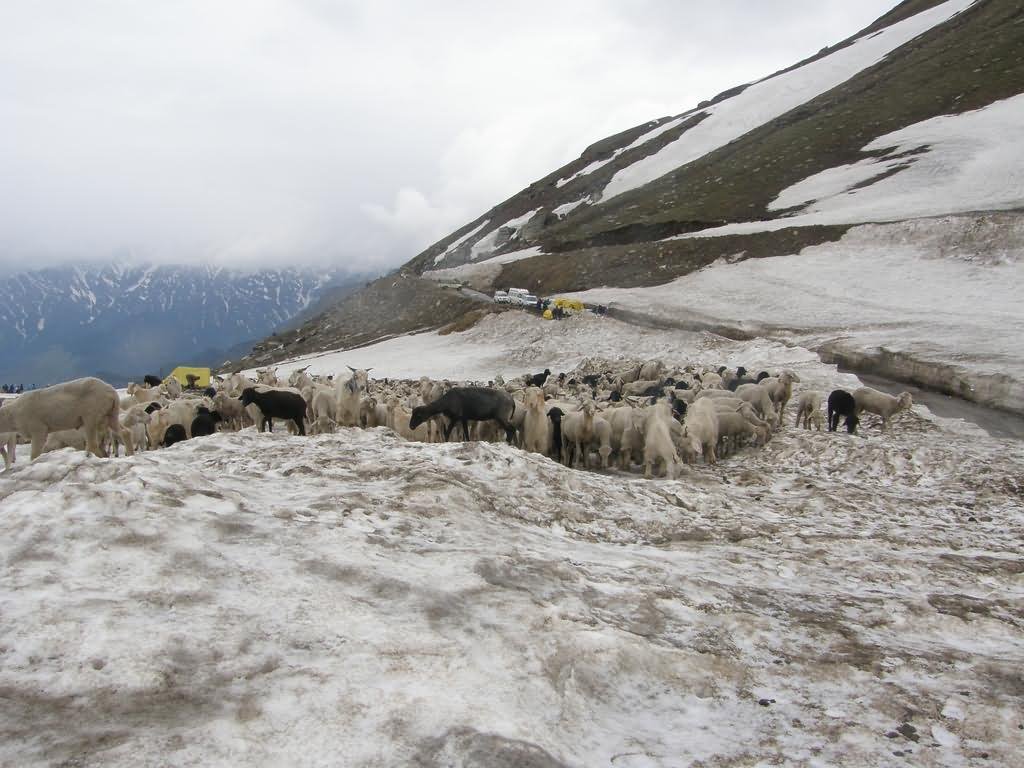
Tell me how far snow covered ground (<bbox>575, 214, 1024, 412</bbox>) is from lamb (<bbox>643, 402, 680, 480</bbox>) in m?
15.4

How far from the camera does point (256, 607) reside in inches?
200

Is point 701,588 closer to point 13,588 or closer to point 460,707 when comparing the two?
point 460,707

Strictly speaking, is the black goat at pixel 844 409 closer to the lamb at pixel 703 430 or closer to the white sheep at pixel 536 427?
the lamb at pixel 703 430

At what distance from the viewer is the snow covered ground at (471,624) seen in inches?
153

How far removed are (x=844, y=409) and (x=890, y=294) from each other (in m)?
23.9

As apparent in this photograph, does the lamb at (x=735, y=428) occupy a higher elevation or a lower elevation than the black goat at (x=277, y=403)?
lower

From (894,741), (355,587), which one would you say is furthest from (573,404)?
(894,741)

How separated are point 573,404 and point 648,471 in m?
4.19

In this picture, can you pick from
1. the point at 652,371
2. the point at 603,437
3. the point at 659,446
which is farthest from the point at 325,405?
the point at 652,371

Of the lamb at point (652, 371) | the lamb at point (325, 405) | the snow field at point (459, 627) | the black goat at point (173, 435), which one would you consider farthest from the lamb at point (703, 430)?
the black goat at point (173, 435)

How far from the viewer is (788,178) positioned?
6762 centimetres

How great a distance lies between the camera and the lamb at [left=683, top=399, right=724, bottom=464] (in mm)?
15117

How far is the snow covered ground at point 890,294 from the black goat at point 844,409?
7358 millimetres

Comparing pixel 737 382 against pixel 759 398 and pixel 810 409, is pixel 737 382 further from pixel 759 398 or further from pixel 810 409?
pixel 810 409
